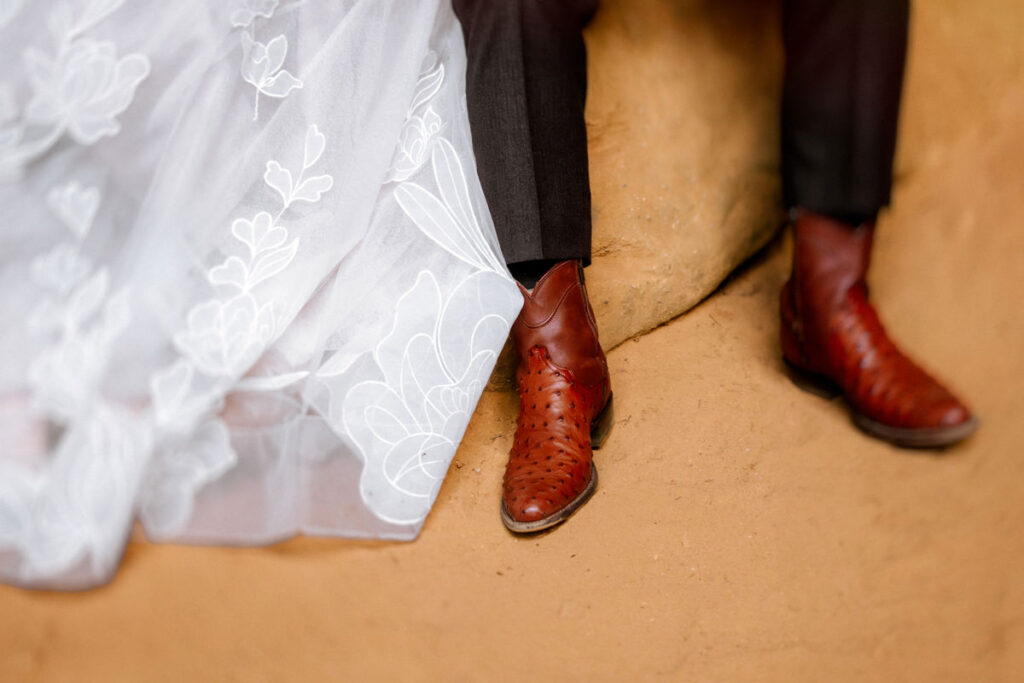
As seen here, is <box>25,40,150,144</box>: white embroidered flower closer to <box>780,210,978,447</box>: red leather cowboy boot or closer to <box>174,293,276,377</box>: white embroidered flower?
<box>174,293,276,377</box>: white embroidered flower

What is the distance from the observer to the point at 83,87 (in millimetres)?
592

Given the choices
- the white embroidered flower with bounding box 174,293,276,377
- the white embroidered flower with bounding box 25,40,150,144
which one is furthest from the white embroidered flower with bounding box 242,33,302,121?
the white embroidered flower with bounding box 174,293,276,377

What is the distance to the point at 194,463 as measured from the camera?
2.05ft

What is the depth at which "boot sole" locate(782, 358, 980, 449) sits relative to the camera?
64 cm

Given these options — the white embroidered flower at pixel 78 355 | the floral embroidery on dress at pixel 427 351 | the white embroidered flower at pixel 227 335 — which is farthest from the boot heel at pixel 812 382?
the white embroidered flower at pixel 78 355

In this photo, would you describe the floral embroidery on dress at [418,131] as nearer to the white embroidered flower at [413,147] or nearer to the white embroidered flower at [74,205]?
the white embroidered flower at [413,147]

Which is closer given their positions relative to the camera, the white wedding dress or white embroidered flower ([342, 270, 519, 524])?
the white wedding dress

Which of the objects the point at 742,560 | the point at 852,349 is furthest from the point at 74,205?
the point at 852,349

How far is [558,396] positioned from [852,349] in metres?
0.34

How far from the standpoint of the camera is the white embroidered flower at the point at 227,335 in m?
0.63

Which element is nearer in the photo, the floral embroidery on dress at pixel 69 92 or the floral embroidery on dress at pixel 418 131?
the floral embroidery on dress at pixel 69 92

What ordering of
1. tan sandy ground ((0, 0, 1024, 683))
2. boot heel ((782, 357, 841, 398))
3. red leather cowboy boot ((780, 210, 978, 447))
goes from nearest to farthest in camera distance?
tan sandy ground ((0, 0, 1024, 683)) → red leather cowboy boot ((780, 210, 978, 447)) → boot heel ((782, 357, 841, 398))

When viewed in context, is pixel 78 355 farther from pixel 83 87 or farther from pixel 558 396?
pixel 558 396

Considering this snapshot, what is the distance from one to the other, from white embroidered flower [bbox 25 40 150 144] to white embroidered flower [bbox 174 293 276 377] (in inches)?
7.4
